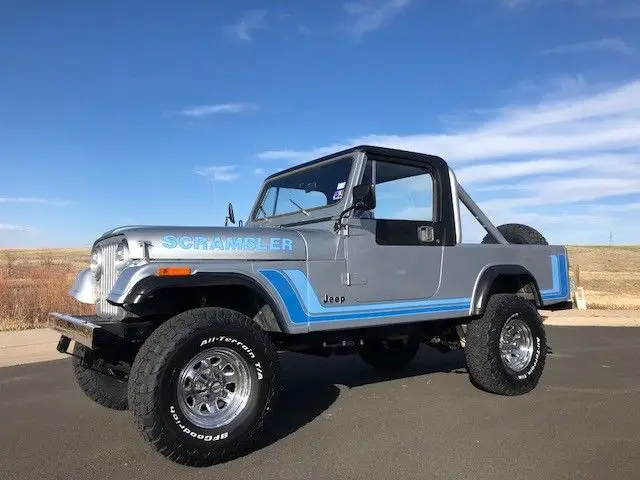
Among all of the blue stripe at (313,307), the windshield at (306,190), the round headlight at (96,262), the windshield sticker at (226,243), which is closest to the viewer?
the windshield sticker at (226,243)

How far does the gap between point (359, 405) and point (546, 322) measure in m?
8.18

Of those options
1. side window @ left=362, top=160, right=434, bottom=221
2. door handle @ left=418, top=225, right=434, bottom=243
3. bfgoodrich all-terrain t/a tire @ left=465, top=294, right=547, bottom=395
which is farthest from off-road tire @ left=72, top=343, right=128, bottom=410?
bfgoodrich all-terrain t/a tire @ left=465, top=294, right=547, bottom=395

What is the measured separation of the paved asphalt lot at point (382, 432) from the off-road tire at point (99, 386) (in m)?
0.13

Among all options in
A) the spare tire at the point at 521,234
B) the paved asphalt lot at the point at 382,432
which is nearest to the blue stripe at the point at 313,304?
the paved asphalt lot at the point at 382,432

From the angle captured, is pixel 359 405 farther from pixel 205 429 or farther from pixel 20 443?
pixel 20 443

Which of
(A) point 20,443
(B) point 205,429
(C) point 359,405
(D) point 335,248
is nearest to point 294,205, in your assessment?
(D) point 335,248

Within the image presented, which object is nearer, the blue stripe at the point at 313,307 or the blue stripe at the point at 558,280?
the blue stripe at the point at 313,307

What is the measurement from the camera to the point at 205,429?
377 centimetres

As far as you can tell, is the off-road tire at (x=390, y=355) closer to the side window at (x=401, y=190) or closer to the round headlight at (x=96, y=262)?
the side window at (x=401, y=190)

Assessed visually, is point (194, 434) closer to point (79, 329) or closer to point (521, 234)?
point (79, 329)

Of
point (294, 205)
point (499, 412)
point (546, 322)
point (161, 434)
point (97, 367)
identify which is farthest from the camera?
point (546, 322)

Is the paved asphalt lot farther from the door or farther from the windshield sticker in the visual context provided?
the windshield sticker

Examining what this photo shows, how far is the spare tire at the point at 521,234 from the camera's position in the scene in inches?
263

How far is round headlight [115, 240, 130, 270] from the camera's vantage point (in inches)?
161
